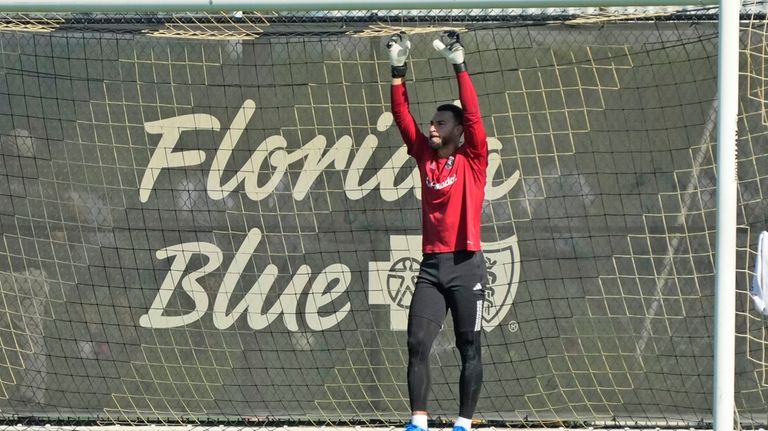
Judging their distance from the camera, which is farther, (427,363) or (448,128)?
(448,128)

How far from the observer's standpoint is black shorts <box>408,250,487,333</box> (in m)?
5.22

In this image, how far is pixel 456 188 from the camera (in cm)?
524

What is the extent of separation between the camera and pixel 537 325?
23.4 ft

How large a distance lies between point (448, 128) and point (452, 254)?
60 centimetres

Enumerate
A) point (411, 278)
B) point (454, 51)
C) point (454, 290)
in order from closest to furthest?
1. point (454, 51)
2. point (454, 290)
3. point (411, 278)

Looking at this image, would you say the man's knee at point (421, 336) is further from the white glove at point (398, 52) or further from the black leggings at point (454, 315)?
the white glove at point (398, 52)

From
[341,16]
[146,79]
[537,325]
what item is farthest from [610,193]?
[146,79]

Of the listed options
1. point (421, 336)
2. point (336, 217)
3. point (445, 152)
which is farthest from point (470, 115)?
point (336, 217)

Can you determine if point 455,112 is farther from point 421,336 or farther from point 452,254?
point 421,336

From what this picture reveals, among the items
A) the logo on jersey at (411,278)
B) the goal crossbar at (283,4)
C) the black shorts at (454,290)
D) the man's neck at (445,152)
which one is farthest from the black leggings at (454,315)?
the logo on jersey at (411,278)

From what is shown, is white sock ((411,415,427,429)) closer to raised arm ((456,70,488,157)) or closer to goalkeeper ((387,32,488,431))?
goalkeeper ((387,32,488,431))

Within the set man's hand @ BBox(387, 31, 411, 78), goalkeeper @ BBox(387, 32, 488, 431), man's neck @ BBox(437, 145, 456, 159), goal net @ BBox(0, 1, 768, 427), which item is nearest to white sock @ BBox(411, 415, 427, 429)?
goalkeeper @ BBox(387, 32, 488, 431)

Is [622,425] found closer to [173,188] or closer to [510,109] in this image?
[510,109]

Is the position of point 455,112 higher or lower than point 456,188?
higher
